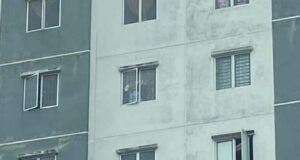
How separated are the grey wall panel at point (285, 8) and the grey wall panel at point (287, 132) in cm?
257

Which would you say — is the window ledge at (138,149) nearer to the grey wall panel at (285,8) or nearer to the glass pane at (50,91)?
the glass pane at (50,91)

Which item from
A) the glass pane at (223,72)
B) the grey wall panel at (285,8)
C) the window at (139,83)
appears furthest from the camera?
the window at (139,83)

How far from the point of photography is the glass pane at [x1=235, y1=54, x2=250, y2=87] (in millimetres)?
43969

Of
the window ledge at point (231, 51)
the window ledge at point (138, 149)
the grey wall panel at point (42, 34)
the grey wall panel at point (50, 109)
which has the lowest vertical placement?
the window ledge at point (138, 149)

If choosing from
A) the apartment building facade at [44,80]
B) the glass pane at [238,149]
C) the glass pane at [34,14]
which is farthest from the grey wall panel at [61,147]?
the glass pane at [238,149]

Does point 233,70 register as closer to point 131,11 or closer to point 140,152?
point 140,152

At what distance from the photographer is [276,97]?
142 ft

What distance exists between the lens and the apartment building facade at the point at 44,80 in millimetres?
45906

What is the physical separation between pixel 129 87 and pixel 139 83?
1.01ft

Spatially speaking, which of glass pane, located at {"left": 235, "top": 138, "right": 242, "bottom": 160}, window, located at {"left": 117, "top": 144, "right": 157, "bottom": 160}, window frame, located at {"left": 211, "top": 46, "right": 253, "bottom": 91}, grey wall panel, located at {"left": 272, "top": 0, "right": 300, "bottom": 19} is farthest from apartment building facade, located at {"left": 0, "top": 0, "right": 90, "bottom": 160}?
grey wall panel, located at {"left": 272, "top": 0, "right": 300, "bottom": 19}

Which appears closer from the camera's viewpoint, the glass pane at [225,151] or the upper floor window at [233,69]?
the glass pane at [225,151]

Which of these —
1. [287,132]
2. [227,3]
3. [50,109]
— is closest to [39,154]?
[50,109]

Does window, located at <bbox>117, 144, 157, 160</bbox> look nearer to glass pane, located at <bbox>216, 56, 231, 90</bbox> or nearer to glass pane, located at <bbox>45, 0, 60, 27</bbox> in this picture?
glass pane, located at <bbox>216, 56, 231, 90</bbox>

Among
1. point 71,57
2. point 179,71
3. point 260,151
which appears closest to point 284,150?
point 260,151
